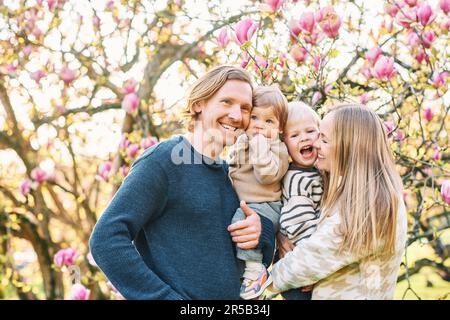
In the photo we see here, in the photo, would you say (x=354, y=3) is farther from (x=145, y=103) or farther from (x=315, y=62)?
(x=145, y=103)

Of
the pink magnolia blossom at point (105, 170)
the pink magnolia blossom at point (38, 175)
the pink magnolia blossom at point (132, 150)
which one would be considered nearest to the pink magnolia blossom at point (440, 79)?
the pink magnolia blossom at point (132, 150)

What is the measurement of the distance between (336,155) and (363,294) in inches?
19.3

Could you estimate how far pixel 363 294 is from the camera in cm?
219

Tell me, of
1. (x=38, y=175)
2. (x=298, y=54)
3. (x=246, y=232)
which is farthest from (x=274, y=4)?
(x=38, y=175)

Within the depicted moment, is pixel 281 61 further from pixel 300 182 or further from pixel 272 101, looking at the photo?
pixel 300 182

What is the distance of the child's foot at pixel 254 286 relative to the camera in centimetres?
221

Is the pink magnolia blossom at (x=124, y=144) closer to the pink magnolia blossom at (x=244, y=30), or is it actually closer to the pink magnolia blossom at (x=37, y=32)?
the pink magnolia blossom at (x=37, y=32)

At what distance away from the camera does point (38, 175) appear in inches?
181

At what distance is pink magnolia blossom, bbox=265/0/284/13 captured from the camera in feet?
9.64

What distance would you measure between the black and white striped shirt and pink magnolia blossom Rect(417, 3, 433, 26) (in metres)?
1.08

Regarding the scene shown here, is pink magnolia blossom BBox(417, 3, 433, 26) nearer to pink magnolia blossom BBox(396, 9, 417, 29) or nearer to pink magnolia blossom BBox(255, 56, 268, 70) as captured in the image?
pink magnolia blossom BBox(396, 9, 417, 29)

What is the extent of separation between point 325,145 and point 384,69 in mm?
795

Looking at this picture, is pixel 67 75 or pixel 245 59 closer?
pixel 245 59

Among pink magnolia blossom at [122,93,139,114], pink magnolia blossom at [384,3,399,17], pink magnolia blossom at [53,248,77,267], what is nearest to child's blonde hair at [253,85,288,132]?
pink magnolia blossom at [384,3,399,17]
